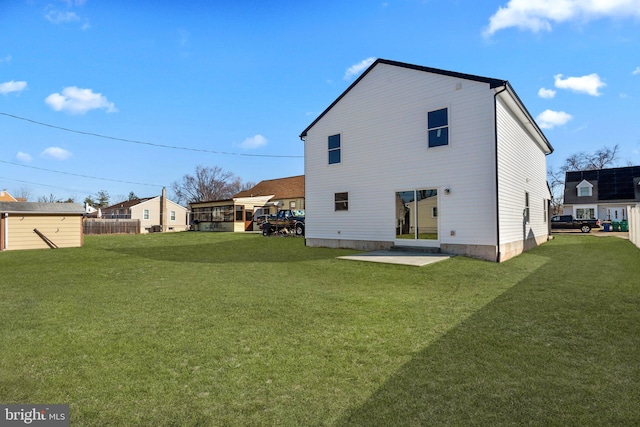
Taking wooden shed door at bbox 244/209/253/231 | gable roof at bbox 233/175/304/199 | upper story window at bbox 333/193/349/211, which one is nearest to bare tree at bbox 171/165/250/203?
gable roof at bbox 233/175/304/199

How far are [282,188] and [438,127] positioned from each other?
27.1 metres

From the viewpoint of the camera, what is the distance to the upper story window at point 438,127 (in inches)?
441

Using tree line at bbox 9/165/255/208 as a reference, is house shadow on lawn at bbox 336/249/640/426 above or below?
below

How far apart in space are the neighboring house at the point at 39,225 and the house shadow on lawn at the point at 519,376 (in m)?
21.5

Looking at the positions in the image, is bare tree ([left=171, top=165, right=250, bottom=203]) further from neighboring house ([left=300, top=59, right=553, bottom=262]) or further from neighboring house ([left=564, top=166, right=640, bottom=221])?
neighboring house ([left=564, top=166, right=640, bottom=221])

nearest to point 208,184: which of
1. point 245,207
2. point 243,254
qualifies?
point 245,207

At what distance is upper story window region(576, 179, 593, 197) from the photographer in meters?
34.0

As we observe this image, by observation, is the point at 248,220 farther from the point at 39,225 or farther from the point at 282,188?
the point at 39,225

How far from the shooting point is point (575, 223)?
26422mm

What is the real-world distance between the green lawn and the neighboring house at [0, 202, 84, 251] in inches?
561

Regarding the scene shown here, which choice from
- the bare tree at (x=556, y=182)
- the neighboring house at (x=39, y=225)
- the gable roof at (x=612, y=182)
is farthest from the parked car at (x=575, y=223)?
the neighboring house at (x=39, y=225)

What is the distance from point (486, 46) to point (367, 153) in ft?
17.4

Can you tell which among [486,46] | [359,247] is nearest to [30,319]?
[359,247]

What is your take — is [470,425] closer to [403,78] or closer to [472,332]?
[472,332]
